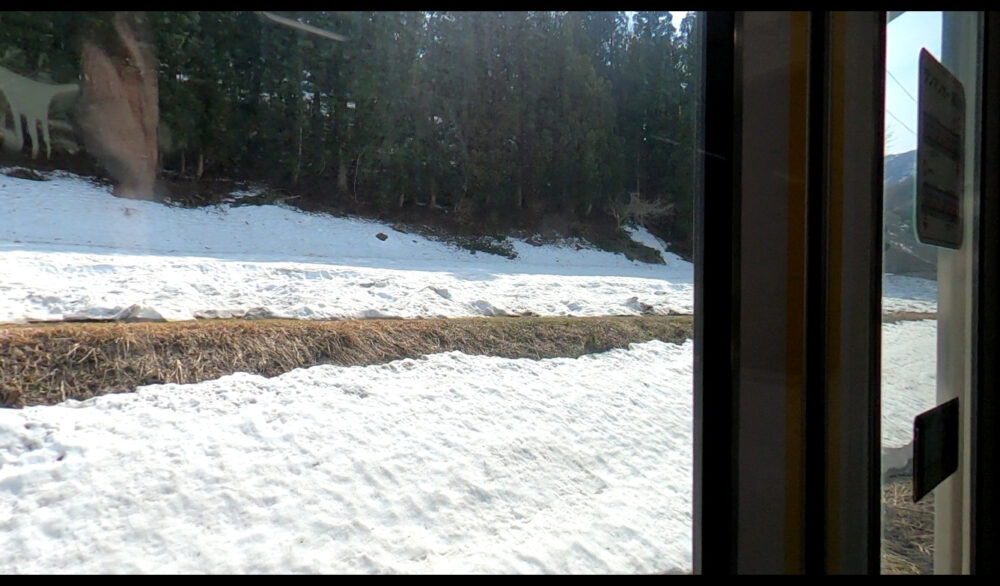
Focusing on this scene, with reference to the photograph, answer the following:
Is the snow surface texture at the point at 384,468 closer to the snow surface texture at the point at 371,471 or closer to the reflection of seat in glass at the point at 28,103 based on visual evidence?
the snow surface texture at the point at 371,471

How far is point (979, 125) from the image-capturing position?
4.06 ft

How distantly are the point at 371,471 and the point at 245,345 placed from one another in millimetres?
773

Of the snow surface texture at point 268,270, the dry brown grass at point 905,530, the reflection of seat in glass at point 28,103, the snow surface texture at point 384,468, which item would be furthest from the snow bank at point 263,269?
the dry brown grass at point 905,530

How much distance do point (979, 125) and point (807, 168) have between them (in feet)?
2.16

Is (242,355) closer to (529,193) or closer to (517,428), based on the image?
(517,428)

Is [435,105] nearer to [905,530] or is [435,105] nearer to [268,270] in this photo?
[268,270]

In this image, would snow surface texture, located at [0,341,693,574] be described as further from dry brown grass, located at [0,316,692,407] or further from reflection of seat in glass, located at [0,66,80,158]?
reflection of seat in glass, located at [0,66,80,158]

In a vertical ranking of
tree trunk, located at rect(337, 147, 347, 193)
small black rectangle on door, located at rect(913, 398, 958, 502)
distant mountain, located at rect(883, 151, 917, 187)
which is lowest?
small black rectangle on door, located at rect(913, 398, 958, 502)

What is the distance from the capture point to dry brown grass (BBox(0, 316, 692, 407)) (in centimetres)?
176

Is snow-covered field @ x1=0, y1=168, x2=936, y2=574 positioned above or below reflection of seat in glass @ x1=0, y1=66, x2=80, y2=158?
below

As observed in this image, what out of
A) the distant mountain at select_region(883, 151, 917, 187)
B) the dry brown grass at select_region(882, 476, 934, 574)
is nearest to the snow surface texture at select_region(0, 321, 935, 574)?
the dry brown grass at select_region(882, 476, 934, 574)

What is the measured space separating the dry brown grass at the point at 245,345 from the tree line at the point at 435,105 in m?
A: 0.62

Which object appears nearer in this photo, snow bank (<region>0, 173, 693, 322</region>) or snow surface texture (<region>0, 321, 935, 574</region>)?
snow surface texture (<region>0, 321, 935, 574</region>)
